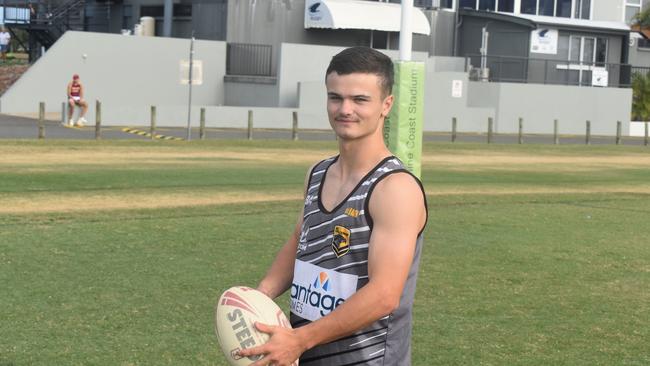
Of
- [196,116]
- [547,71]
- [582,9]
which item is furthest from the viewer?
[582,9]

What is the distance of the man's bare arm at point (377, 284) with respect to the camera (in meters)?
3.89

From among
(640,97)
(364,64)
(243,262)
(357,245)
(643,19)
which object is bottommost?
(243,262)

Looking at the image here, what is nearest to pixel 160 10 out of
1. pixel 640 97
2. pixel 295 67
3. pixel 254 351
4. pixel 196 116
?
pixel 295 67

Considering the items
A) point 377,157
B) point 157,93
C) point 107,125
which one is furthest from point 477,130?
point 377,157

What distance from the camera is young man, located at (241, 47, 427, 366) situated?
3902 millimetres

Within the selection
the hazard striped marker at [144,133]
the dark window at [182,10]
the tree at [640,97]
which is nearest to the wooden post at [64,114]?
the hazard striped marker at [144,133]

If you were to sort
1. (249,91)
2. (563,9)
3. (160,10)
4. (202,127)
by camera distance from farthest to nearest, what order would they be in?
1. (563,9)
2. (160,10)
3. (249,91)
4. (202,127)

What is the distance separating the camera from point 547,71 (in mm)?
53188

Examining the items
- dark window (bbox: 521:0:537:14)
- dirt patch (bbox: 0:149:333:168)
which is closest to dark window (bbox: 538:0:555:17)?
dark window (bbox: 521:0:537:14)

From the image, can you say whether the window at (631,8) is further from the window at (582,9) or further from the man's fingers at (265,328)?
the man's fingers at (265,328)

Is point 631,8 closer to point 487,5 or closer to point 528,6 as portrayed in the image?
point 528,6

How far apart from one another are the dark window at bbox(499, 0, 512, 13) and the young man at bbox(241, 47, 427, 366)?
5477 cm

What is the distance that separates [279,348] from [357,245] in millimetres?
453

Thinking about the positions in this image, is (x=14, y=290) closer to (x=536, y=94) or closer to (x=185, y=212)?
(x=185, y=212)
